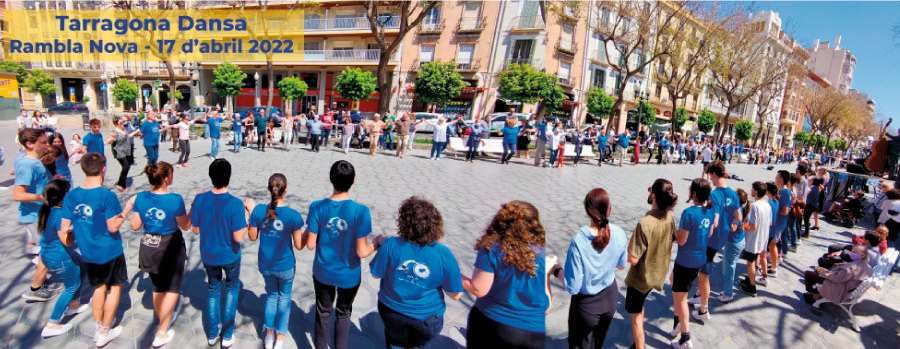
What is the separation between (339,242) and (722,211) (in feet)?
11.8

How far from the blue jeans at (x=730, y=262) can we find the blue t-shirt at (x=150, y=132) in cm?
1112

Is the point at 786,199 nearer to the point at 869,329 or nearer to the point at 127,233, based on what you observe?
the point at 869,329

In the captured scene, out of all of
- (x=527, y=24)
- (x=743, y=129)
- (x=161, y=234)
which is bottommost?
(x=161, y=234)

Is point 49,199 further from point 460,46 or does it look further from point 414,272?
point 460,46

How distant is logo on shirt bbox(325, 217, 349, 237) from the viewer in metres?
2.80

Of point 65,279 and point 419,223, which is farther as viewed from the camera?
point 65,279

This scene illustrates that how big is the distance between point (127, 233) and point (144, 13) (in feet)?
91.4

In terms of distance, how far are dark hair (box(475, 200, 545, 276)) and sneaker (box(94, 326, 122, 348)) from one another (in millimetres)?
3103

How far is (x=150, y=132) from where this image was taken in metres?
9.52

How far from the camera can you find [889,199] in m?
7.38

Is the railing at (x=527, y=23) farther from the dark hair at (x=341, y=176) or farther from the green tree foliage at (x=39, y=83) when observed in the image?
the green tree foliage at (x=39, y=83)

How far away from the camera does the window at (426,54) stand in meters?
34.2

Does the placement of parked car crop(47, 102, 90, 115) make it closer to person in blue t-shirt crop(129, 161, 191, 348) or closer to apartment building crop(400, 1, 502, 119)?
apartment building crop(400, 1, 502, 119)

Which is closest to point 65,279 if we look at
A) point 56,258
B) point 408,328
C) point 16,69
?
point 56,258
